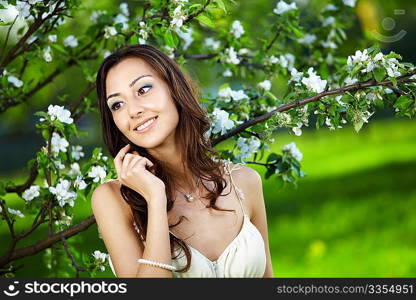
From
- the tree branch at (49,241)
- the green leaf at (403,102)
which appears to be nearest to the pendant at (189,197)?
the tree branch at (49,241)

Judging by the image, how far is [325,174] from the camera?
33.8 feet

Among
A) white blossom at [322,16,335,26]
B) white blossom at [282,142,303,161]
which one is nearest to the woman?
white blossom at [282,142,303,161]

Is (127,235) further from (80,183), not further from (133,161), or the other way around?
(80,183)

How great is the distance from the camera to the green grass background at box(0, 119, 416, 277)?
5.98 meters

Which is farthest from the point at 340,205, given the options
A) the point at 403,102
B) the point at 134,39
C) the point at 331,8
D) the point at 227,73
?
the point at 403,102

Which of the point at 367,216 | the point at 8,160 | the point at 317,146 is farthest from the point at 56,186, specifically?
the point at 8,160

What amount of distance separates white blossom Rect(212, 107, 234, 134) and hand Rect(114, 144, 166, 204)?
1.82 feet

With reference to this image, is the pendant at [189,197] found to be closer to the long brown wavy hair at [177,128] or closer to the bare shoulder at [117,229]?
the long brown wavy hair at [177,128]

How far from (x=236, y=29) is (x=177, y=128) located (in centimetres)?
105

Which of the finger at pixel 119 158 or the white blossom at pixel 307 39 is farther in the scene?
the white blossom at pixel 307 39

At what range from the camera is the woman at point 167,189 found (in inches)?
95.5

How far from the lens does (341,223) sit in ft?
24.1

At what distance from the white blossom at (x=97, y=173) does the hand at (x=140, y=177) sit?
1.16 feet

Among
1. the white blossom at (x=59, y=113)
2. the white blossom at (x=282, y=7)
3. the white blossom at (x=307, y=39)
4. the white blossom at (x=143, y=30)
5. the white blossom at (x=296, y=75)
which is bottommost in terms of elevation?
the white blossom at (x=59, y=113)
